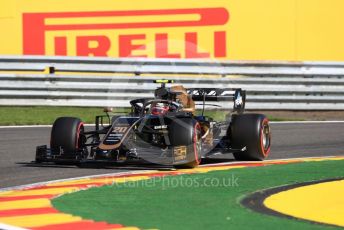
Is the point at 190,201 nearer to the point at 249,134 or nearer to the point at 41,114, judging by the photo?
the point at 249,134

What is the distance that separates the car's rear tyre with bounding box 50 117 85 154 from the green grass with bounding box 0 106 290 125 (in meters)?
4.97

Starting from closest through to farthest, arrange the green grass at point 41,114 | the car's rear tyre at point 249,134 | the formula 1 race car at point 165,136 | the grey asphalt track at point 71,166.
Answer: the grey asphalt track at point 71,166
the formula 1 race car at point 165,136
the car's rear tyre at point 249,134
the green grass at point 41,114

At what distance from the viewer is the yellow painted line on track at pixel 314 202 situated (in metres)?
7.17

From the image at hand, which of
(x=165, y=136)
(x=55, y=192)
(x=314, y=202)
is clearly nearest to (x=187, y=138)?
(x=165, y=136)

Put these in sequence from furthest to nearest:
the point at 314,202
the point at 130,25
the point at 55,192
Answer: the point at 130,25 → the point at 55,192 → the point at 314,202

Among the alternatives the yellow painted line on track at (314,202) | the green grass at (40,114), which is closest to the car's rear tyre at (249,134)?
the yellow painted line on track at (314,202)

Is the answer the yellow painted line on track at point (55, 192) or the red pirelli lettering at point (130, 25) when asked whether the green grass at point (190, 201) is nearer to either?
the yellow painted line on track at point (55, 192)

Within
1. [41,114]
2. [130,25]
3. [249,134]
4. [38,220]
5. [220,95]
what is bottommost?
[38,220]

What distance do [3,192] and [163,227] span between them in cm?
280

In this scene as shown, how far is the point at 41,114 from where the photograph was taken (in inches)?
691

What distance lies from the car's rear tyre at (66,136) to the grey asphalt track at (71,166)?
10.0 inches

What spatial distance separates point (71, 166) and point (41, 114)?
6420 millimetres

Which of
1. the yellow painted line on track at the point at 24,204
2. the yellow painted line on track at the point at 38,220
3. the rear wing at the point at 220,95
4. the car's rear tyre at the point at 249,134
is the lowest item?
the yellow painted line on track at the point at 38,220

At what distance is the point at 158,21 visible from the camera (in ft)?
57.2
